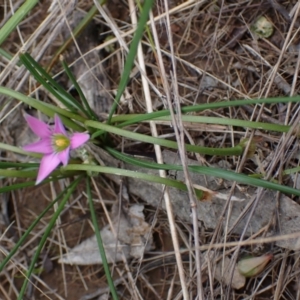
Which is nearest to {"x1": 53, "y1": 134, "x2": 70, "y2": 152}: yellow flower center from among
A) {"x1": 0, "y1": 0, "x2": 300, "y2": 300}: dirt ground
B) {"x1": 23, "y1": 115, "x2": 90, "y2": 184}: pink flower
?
{"x1": 23, "y1": 115, "x2": 90, "y2": 184}: pink flower

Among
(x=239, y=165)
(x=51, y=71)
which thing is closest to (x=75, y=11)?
(x=51, y=71)

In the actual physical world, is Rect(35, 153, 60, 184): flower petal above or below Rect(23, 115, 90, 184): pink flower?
below

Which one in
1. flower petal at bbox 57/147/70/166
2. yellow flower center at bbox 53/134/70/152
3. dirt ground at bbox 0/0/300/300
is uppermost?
yellow flower center at bbox 53/134/70/152

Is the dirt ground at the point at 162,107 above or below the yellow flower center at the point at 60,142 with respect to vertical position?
below

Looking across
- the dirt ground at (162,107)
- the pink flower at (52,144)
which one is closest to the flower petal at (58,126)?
the pink flower at (52,144)

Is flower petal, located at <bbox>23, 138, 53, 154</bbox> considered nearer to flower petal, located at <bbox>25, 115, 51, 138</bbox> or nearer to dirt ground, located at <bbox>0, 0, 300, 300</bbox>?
flower petal, located at <bbox>25, 115, 51, 138</bbox>

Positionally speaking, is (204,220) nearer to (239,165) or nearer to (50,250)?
(239,165)

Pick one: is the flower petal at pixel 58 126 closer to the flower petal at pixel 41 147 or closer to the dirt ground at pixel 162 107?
the flower petal at pixel 41 147
